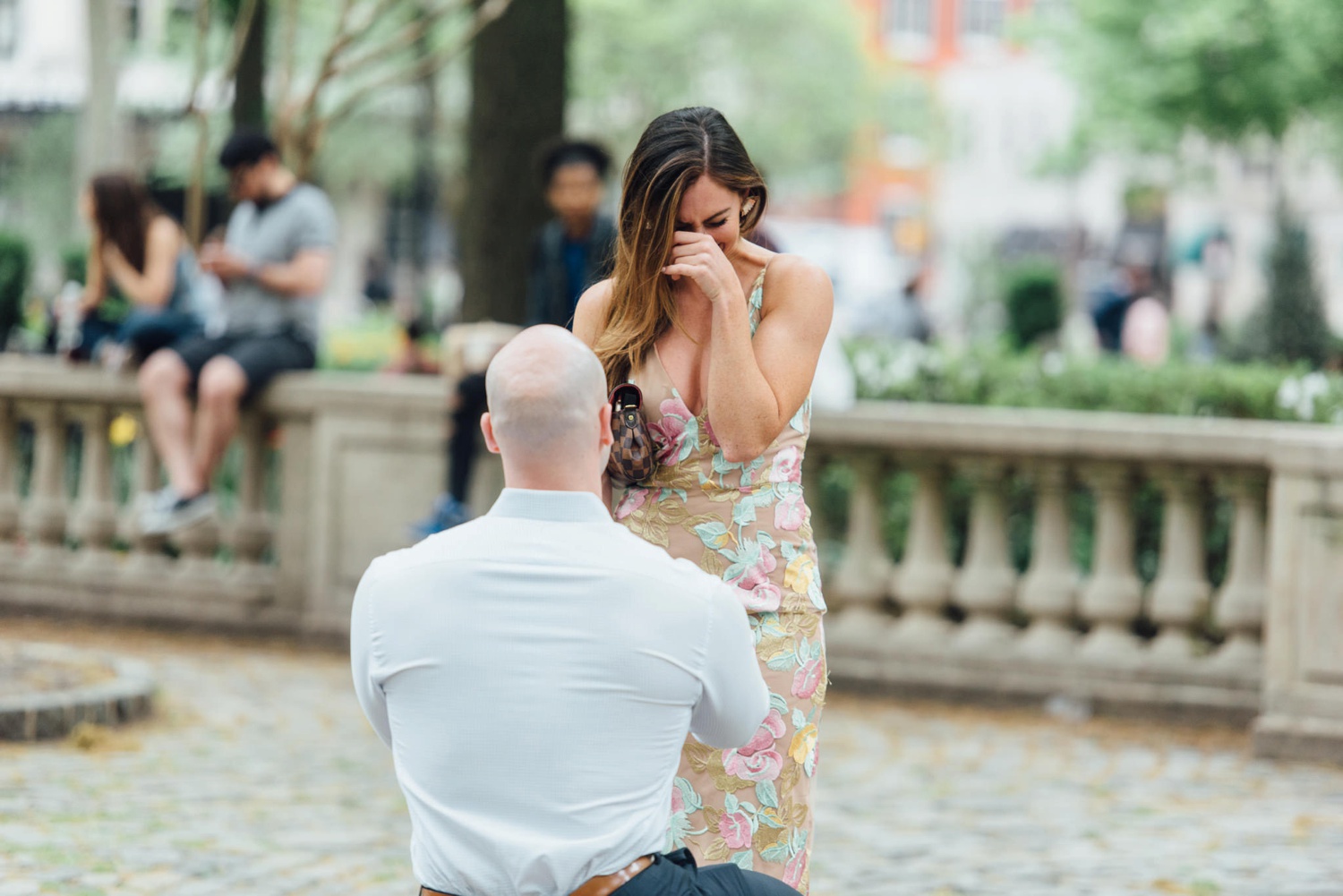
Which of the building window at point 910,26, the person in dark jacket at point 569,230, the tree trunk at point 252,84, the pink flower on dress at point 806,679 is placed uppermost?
the building window at point 910,26

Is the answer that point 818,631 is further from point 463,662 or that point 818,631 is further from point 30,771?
point 30,771

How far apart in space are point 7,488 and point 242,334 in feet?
4.91

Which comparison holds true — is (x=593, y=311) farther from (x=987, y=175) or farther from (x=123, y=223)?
(x=987, y=175)

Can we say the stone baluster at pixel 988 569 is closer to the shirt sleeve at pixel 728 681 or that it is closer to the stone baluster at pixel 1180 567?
→ the stone baluster at pixel 1180 567

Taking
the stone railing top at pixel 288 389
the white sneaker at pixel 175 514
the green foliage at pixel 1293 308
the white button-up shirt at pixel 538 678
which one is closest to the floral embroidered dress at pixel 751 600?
the white button-up shirt at pixel 538 678

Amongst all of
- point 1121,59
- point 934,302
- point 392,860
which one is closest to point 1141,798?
point 392,860

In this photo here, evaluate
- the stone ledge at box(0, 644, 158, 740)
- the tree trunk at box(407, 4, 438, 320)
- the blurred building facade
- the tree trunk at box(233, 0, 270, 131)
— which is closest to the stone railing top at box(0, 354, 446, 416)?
the stone ledge at box(0, 644, 158, 740)

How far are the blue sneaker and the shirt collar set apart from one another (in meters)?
5.07

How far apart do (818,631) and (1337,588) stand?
3655mm

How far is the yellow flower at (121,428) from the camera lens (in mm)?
8750

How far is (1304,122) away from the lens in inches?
1190

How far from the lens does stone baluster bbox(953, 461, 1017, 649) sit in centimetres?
740

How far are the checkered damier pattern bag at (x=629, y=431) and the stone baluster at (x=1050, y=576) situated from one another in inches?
168

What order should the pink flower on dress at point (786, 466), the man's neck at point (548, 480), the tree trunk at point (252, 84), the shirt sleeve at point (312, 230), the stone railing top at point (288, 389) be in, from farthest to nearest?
the tree trunk at point (252, 84) → the shirt sleeve at point (312, 230) → the stone railing top at point (288, 389) → the pink flower on dress at point (786, 466) → the man's neck at point (548, 480)
